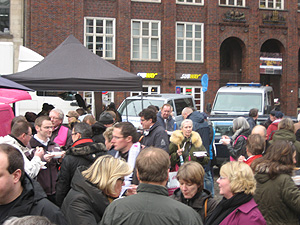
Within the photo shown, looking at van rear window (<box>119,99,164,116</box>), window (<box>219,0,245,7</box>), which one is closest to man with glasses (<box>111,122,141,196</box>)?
van rear window (<box>119,99,164,116</box>)

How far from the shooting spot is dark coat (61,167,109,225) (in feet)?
11.2

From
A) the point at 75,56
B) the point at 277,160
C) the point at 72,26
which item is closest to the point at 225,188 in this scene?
the point at 277,160

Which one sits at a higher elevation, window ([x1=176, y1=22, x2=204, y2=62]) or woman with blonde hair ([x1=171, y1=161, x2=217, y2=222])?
window ([x1=176, y1=22, x2=204, y2=62])

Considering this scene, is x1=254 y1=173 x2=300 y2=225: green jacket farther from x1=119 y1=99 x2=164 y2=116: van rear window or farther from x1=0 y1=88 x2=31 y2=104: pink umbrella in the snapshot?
x1=119 y1=99 x2=164 y2=116: van rear window

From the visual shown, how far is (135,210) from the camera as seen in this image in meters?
2.74

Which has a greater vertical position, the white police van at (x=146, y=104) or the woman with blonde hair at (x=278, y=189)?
the white police van at (x=146, y=104)

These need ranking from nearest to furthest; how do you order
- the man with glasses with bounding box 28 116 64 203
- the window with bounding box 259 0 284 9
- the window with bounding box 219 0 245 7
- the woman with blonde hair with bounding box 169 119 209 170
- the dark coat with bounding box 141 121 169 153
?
the man with glasses with bounding box 28 116 64 203 → the dark coat with bounding box 141 121 169 153 → the woman with blonde hair with bounding box 169 119 209 170 → the window with bounding box 219 0 245 7 → the window with bounding box 259 0 284 9

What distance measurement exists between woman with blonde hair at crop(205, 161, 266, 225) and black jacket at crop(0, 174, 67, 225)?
54.5 inches

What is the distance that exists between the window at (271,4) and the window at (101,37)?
11.3m

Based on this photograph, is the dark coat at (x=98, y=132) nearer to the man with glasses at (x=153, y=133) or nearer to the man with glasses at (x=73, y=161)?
the man with glasses at (x=153, y=133)

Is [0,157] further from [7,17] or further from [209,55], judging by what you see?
[209,55]

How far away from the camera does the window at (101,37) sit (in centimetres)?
2658

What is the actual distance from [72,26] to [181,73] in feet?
25.7

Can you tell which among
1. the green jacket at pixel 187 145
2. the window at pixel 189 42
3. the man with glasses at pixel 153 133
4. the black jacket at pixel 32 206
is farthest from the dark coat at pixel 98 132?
the window at pixel 189 42
